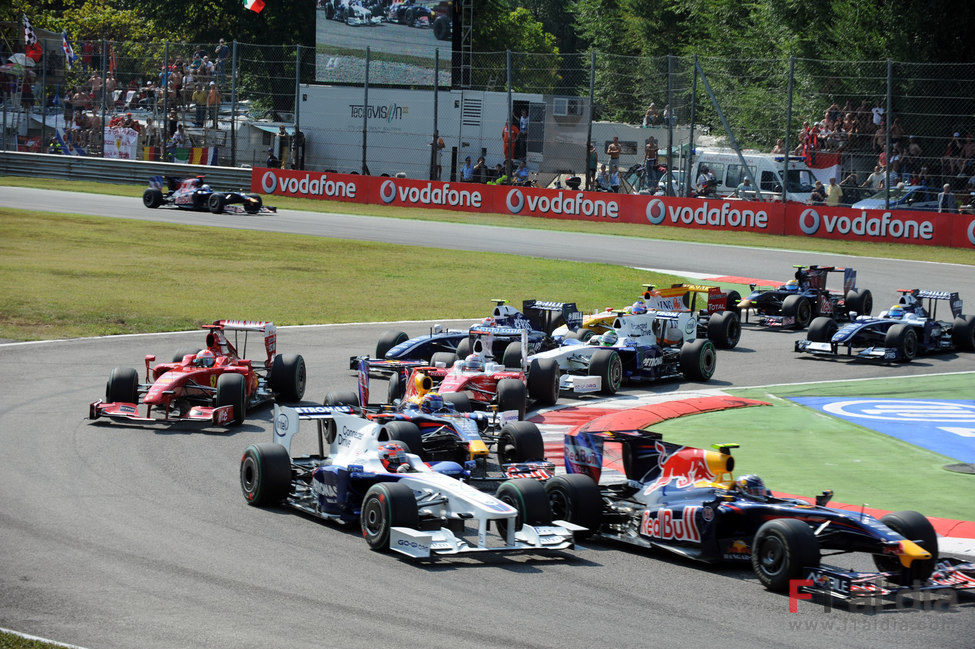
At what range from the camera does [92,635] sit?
7.35m

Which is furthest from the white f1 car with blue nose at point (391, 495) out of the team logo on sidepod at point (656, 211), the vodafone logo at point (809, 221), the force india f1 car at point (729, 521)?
the team logo on sidepod at point (656, 211)

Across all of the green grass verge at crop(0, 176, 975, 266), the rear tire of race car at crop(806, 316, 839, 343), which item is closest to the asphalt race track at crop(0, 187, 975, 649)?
the rear tire of race car at crop(806, 316, 839, 343)

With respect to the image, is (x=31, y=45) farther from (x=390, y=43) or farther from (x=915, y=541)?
(x=915, y=541)

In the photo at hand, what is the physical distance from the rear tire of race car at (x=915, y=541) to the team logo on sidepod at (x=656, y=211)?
104 ft

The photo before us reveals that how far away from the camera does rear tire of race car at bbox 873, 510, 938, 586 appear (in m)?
8.53

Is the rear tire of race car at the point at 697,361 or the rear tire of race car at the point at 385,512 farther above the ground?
the rear tire of race car at the point at 697,361

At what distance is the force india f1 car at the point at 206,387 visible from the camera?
13.8 meters

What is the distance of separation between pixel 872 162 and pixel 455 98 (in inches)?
697

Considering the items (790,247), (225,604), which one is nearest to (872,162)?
(790,247)

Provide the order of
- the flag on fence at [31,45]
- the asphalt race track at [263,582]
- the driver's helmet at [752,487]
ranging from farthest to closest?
the flag on fence at [31,45] → the driver's helmet at [752,487] → the asphalt race track at [263,582]

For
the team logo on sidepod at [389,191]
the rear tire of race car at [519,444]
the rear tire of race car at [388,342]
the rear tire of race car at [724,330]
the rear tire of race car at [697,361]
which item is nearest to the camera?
the rear tire of race car at [519,444]

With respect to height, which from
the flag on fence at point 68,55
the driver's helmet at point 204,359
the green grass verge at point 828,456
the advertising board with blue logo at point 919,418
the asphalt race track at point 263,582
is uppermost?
the flag on fence at point 68,55

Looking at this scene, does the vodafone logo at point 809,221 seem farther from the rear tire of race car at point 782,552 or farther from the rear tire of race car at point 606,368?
the rear tire of race car at point 782,552

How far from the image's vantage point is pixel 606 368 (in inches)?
671
